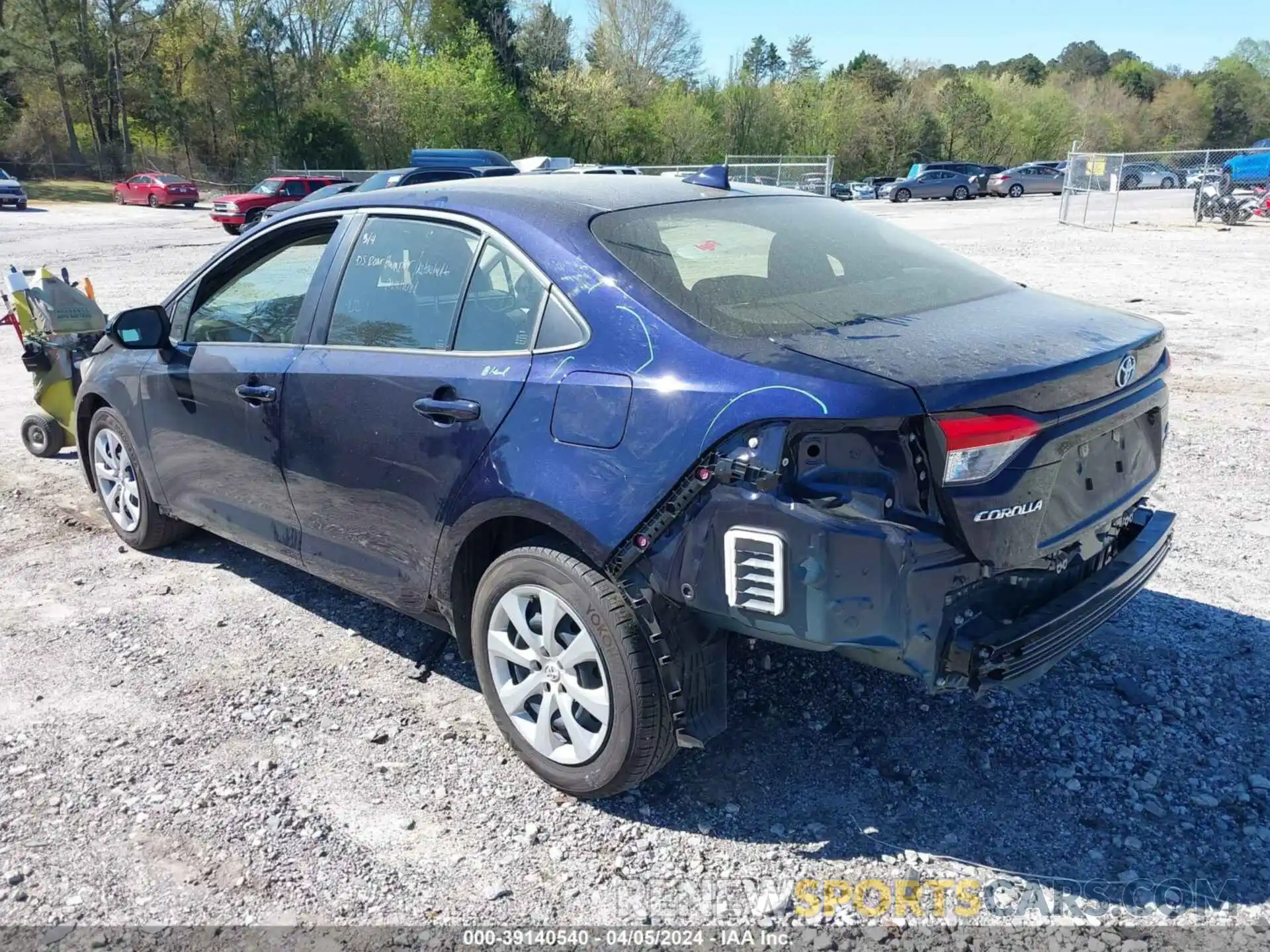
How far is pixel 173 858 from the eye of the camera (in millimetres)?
2850

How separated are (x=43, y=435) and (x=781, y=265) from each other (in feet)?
18.1

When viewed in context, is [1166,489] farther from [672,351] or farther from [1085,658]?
[672,351]

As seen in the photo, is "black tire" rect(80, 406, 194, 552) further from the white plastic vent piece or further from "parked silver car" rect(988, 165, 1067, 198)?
"parked silver car" rect(988, 165, 1067, 198)

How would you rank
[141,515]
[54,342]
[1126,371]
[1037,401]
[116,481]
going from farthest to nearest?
[54,342] < [116,481] < [141,515] < [1126,371] < [1037,401]

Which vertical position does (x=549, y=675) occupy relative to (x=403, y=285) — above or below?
below

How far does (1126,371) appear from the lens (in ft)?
9.62

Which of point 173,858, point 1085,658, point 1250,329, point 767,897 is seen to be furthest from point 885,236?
point 1250,329

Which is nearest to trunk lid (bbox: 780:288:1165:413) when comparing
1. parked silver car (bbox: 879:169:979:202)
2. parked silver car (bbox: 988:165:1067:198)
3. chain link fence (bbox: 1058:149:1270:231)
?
chain link fence (bbox: 1058:149:1270:231)

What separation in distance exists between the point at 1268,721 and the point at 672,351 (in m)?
2.43

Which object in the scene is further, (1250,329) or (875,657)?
(1250,329)

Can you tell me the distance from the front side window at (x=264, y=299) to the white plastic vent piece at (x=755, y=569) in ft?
7.09

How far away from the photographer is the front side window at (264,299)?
391cm

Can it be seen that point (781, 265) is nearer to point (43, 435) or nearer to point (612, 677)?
point (612, 677)

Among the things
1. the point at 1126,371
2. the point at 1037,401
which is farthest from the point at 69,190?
the point at 1037,401
